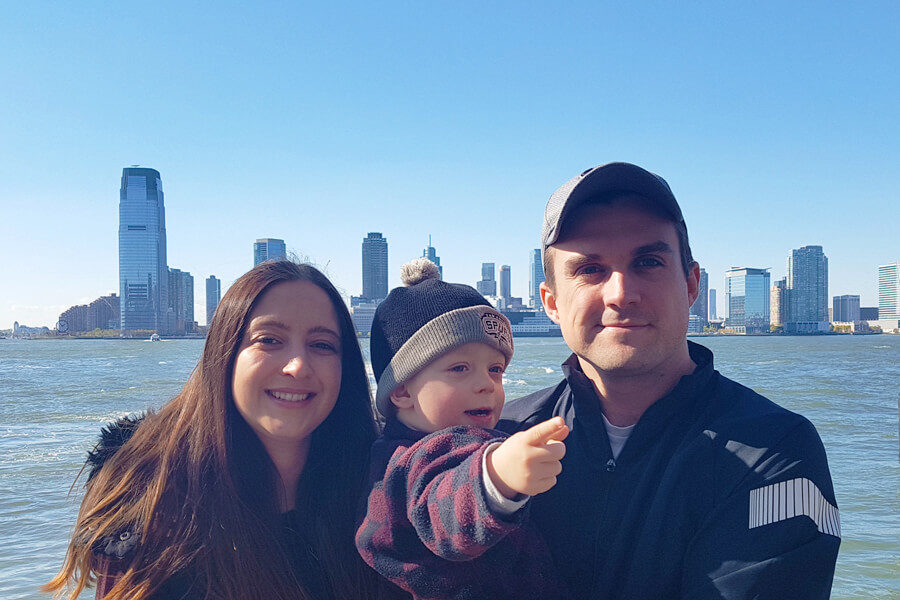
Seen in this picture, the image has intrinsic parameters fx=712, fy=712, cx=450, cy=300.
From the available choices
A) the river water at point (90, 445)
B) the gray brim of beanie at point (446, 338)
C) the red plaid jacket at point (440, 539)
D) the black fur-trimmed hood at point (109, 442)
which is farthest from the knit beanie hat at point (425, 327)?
the river water at point (90, 445)

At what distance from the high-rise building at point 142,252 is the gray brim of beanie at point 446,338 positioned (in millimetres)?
137521

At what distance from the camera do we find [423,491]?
6.15 feet

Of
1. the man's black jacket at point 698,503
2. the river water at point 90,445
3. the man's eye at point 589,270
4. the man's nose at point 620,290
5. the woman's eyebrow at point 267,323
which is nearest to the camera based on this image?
the man's black jacket at point 698,503

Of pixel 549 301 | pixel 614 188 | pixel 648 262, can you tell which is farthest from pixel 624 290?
pixel 549 301

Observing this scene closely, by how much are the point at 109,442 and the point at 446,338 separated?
1352 mm

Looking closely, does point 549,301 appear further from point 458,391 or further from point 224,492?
point 224,492

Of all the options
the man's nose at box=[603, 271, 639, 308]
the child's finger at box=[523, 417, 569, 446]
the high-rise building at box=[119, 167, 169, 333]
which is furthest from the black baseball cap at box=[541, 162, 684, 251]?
the high-rise building at box=[119, 167, 169, 333]

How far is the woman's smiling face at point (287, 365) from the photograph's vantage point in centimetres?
243

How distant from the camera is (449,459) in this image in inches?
74.5

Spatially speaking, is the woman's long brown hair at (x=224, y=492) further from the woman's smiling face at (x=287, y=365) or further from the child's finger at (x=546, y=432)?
the child's finger at (x=546, y=432)

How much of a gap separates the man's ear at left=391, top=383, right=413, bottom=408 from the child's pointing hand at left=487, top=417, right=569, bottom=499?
34.1 inches

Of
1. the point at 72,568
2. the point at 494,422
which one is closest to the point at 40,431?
the point at 72,568

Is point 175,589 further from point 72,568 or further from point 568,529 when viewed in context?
point 568,529

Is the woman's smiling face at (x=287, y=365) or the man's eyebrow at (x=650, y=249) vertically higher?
the man's eyebrow at (x=650, y=249)
